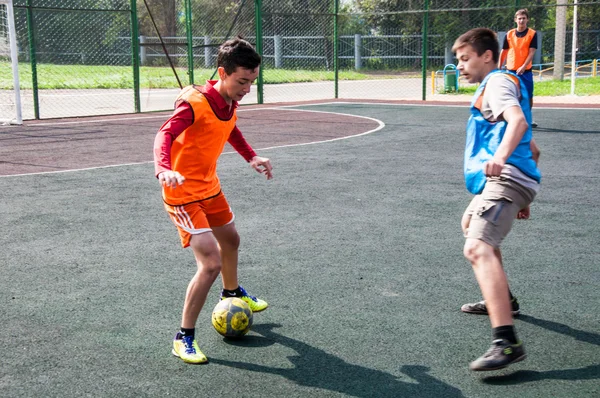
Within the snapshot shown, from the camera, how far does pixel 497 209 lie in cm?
383

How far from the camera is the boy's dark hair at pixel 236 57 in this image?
3.96 metres

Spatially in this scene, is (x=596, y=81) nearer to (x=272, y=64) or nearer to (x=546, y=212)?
(x=272, y=64)

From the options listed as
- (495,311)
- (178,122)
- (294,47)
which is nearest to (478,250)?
(495,311)

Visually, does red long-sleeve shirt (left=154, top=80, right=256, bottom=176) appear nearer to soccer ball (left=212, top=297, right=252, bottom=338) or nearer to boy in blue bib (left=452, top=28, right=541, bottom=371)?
soccer ball (left=212, top=297, right=252, bottom=338)

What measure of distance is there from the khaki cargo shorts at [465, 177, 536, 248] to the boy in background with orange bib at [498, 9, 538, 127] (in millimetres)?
8873

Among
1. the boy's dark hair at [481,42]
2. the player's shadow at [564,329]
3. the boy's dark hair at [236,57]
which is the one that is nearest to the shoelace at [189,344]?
the boy's dark hair at [236,57]

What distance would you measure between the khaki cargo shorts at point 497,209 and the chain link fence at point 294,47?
20.9 m

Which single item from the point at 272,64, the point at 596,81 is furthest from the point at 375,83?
the point at 596,81

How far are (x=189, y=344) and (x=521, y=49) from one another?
10137 mm

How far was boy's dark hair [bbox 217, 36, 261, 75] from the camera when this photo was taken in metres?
3.96

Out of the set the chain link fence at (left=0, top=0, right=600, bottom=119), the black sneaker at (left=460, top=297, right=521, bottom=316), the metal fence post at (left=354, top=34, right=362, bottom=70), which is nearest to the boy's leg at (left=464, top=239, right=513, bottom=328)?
the black sneaker at (left=460, top=297, right=521, bottom=316)

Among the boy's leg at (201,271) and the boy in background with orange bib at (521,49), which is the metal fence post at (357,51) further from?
the boy's leg at (201,271)

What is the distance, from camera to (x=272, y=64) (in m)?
30.3

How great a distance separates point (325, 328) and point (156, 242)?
2478mm
